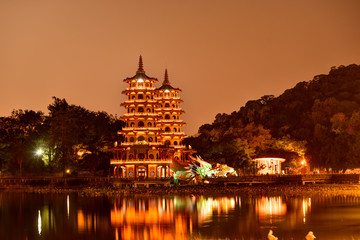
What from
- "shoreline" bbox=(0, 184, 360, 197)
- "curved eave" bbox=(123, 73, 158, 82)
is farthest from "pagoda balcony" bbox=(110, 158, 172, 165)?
"curved eave" bbox=(123, 73, 158, 82)

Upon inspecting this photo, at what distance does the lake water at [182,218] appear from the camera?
34625 millimetres

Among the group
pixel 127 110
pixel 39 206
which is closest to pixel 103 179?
pixel 127 110

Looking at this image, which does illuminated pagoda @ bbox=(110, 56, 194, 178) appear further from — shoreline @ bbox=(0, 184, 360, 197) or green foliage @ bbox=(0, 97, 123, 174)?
shoreline @ bbox=(0, 184, 360, 197)

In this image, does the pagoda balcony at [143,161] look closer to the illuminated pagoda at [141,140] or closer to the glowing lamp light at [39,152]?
the illuminated pagoda at [141,140]

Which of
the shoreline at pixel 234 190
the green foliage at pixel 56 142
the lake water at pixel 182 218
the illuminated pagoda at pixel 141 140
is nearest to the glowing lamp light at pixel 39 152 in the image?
the green foliage at pixel 56 142

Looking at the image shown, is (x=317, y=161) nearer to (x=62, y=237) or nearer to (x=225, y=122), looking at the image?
(x=225, y=122)

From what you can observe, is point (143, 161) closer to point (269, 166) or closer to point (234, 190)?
point (269, 166)

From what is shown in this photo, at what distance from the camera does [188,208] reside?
47625 mm

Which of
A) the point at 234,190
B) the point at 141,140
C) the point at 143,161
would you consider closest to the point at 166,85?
the point at 141,140

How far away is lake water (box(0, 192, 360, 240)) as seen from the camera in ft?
114

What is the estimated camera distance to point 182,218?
41.5m

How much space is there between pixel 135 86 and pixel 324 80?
51.3 meters

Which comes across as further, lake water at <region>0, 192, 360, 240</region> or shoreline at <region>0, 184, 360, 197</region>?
shoreline at <region>0, 184, 360, 197</region>

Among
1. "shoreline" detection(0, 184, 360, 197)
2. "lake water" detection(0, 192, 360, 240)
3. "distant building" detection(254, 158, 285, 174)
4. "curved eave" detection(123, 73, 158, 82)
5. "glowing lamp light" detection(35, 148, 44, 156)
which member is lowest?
"lake water" detection(0, 192, 360, 240)
